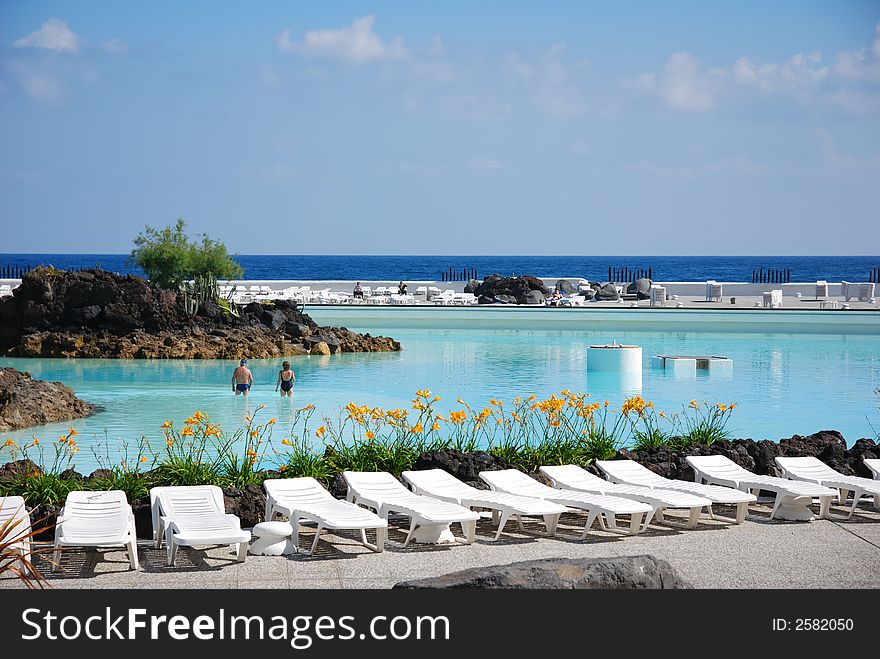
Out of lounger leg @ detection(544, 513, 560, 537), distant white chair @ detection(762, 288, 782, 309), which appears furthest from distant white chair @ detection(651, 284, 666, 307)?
lounger leg @ detection(544, 513, 560, 537)

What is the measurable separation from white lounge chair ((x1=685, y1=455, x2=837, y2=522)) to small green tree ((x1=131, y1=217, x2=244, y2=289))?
21.6 meters

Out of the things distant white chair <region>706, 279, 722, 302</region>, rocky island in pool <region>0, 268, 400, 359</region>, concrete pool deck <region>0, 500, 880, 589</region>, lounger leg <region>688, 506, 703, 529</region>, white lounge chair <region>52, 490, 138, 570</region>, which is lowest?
concrete pool deck <region>0, 500, 880, 589</region>

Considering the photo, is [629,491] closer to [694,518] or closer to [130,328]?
[694,518]

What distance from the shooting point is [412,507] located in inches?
278

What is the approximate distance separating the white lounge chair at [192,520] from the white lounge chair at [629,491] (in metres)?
2.62

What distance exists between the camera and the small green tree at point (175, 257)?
28422 mm

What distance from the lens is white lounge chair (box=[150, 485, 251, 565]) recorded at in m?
6.32

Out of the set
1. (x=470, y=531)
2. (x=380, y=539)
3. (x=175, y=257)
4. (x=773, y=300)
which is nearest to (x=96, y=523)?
(x=380, y=539)

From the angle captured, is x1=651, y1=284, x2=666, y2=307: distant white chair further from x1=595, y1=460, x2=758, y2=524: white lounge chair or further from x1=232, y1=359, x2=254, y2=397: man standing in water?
x1=595, y1=460, x2=758, y2=524: white lounge chair

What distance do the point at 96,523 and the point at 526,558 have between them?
2720mm
